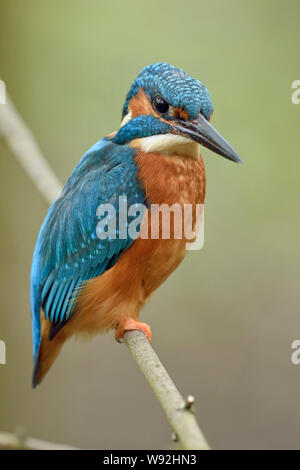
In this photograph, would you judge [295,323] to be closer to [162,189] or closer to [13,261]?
[13,261]

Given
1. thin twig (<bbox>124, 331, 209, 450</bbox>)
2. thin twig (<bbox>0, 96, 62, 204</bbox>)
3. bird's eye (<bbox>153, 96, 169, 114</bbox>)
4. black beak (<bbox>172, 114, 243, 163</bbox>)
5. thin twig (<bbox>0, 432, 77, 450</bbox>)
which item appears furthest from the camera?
thin twig (<bbox>0, 96, 62, 204</bbox>)

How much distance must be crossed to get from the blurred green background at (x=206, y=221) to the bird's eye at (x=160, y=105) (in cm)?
120

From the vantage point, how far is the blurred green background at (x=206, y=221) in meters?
2.92

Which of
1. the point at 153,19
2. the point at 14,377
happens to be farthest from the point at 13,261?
the point at 153,19

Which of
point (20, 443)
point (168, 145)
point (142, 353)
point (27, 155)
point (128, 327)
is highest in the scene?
point (27, 155)

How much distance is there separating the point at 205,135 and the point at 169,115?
0.46 feet

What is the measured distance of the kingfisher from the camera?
1.75m

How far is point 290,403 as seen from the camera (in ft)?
9.89

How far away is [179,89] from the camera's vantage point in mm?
1537
